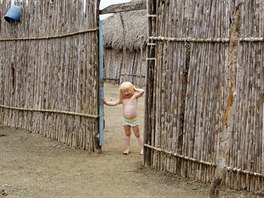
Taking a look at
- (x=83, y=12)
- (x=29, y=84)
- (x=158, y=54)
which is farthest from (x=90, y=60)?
(x=29, y=84)

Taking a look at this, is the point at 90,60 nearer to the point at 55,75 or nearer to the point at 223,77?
the point at 55,75

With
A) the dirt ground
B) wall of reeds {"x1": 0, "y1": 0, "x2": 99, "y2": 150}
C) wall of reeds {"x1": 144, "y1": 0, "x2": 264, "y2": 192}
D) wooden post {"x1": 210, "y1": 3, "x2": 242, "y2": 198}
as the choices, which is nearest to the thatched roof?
wall of reeds {"x1": 0, "y1": 0, "x2": 99, "y2": 150}

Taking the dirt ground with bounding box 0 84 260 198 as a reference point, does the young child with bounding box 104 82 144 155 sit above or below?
above

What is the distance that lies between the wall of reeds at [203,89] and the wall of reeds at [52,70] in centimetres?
141

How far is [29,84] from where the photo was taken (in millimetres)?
8891

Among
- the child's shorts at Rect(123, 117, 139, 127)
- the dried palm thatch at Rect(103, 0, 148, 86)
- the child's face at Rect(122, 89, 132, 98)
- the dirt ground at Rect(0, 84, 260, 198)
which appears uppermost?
the dried palm thatch at Rect(103, 0, 148, 86)

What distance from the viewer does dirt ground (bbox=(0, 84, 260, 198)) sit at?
5.27 metres

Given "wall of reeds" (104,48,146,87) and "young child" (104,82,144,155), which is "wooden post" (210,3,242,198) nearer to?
"young child" (104,82,144,155)

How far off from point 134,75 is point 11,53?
10197 mm

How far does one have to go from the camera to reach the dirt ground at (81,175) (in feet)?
17.3

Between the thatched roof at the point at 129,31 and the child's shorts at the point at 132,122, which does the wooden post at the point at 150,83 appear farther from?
the thatched roof at the point at 129,31

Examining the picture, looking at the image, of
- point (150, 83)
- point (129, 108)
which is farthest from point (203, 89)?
point (129, 108)

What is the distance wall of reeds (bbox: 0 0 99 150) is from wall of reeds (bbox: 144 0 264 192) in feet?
4.62

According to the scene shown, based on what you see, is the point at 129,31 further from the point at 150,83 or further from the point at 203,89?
the point at 203,89
